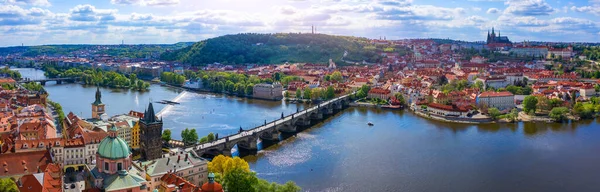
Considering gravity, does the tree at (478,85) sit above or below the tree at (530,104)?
above

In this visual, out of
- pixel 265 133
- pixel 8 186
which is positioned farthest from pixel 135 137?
pixel 8 186

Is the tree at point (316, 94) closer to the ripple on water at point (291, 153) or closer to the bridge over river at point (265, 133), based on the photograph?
the bridge over river at point (265, 133)

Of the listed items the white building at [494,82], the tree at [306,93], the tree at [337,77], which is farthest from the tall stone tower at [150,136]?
the tree at [337,77]

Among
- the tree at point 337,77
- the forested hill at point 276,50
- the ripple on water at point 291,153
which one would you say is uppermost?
the forested hill at point 276,50

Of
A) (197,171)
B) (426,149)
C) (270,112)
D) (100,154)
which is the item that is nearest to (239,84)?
(270,112)

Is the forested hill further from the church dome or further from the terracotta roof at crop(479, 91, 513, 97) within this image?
the church dome

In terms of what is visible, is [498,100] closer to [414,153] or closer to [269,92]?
[414,153]

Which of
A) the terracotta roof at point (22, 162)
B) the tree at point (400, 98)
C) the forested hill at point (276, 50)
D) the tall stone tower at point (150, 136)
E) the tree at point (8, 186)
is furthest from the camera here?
the forested hill at point (276, 50)

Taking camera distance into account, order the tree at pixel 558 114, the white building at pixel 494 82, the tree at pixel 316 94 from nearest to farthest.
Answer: the tree at pixel 558 114 → the tree at pixel 316 94 → the white building at pixel 494 82
